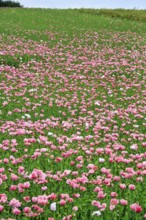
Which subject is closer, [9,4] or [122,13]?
[122,13]

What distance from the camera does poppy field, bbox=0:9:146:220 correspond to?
4.88 m

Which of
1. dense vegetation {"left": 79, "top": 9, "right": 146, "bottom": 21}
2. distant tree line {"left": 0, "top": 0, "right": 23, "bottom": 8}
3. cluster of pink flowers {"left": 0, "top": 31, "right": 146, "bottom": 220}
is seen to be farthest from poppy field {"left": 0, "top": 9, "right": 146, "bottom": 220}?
distant tree line {"left": 0, "top": 0, "right": 23, "bottom": 8}

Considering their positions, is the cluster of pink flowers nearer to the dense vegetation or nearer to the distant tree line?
the dense vegetation

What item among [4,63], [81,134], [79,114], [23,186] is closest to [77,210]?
[23,186]

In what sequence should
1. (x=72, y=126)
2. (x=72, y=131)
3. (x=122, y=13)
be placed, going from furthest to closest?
(x=122, y=13) < (x=72, y=126) < (x=72, y=131)

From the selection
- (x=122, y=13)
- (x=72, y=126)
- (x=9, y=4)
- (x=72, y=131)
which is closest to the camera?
(x=72, y=131)

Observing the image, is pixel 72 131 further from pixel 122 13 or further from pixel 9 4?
pixel 9 4

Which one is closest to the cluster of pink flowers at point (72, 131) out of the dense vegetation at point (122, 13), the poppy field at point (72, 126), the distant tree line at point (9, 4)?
the poppy field at point (72, 126)

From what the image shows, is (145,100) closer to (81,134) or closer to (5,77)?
(81,134)

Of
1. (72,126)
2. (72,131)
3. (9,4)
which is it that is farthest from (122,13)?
(72,131)

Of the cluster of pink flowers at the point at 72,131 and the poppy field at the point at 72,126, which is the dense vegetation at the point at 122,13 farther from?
the cluster of pink flowers at the point at 72,131

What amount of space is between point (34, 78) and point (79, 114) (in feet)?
14.7

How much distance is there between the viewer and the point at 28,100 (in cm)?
1082

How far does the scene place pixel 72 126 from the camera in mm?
8750
